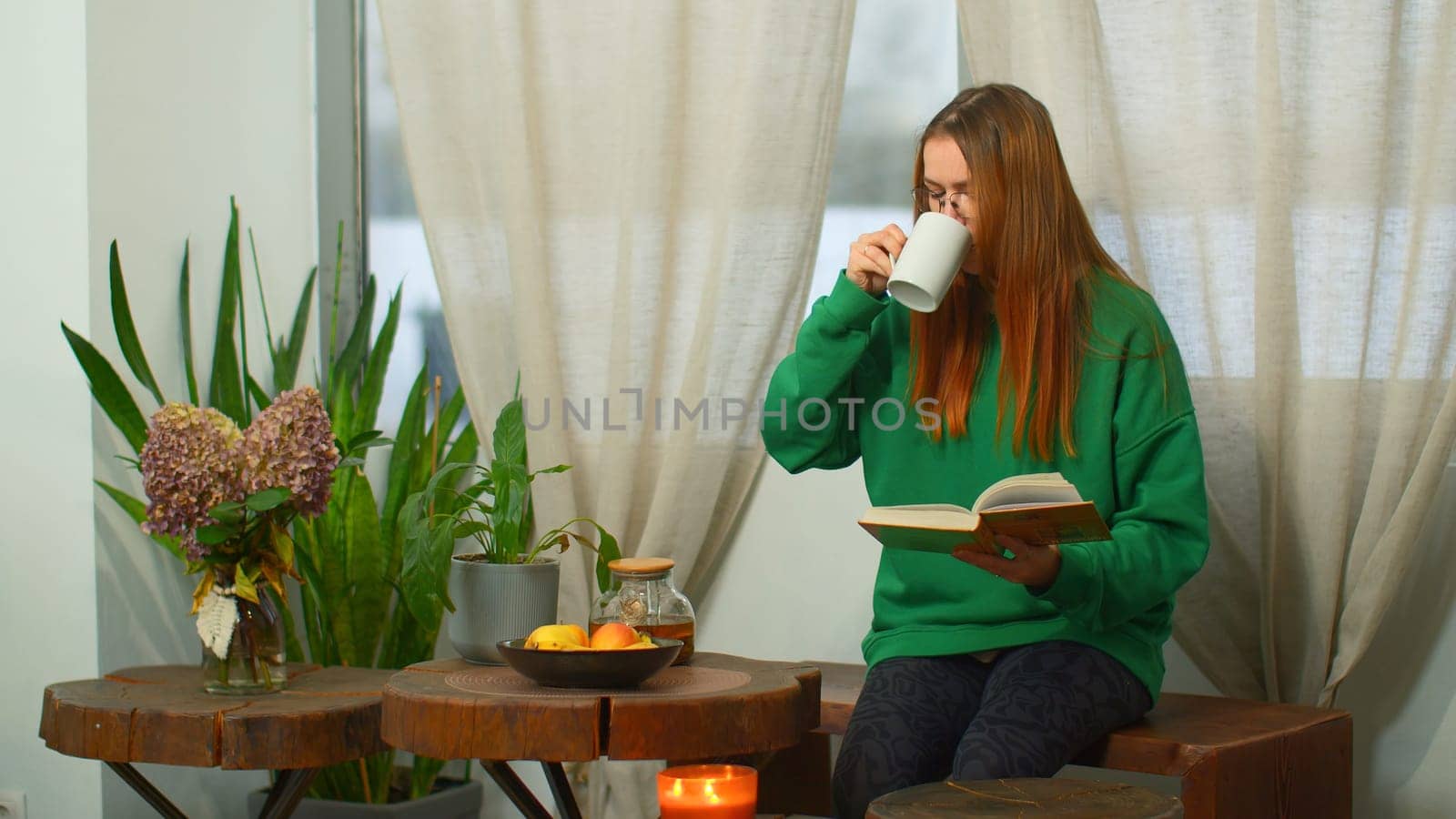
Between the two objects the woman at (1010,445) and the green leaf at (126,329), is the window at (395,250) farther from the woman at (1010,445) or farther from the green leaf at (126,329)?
the woman at (1010,445)

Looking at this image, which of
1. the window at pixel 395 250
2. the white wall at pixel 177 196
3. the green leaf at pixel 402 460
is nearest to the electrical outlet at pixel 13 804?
the white wall at pixel 177 196

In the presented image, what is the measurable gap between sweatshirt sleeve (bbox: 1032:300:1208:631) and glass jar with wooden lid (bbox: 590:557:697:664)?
0.47 metres

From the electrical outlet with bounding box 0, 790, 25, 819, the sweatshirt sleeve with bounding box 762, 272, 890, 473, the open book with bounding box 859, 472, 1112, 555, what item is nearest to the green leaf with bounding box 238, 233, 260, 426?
the electrical outlet with bounding box 0, 790, 25, 819

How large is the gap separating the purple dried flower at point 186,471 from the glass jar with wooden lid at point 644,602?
576mm

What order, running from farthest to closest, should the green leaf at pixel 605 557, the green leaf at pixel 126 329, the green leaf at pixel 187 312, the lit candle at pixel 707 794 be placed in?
the green leaf at pixel 187 312, the green leaf at pixel 126 329, the green leaf at pixel 605 557, the lit candle at pixel 707 794

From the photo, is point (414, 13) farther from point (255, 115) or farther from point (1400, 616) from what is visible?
point (1400, 616)

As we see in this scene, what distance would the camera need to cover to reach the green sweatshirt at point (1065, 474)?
1739 mm

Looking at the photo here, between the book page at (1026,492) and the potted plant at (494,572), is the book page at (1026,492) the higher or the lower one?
the higher one

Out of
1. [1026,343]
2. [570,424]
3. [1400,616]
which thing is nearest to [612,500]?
[570,424]

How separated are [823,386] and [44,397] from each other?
1388mm

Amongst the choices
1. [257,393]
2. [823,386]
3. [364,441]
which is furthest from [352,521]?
[823,386]

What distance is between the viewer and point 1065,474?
1.82m

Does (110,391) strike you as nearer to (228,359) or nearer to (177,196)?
(228,359)

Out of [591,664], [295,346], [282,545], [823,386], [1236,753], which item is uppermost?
[295,346]
